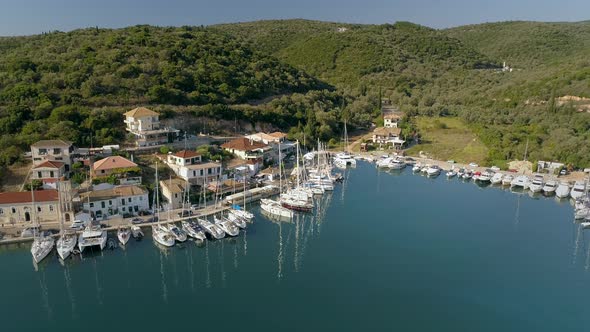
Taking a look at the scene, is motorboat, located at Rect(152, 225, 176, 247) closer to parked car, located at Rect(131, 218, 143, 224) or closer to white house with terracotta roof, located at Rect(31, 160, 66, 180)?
parked car, located at Rect(131, 218, 143, 224)

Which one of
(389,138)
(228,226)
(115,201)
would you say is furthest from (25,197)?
(389,138)

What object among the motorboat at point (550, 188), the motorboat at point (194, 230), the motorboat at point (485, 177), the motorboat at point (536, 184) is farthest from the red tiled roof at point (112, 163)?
the motorboat at point (550, 188)

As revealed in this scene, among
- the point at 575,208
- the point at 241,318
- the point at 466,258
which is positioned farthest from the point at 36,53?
the point at 575,208

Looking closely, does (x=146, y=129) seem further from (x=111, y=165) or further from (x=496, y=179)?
(x=496, y=179)

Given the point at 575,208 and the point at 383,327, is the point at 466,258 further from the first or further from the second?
the point at 575,208

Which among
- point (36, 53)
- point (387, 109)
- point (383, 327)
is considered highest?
point (36, 53)

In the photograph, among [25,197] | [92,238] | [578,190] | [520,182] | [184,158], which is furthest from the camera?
[520,182]
